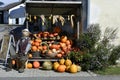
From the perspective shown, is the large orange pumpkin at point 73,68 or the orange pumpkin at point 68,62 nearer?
the large orange pumpkin at point 73,68

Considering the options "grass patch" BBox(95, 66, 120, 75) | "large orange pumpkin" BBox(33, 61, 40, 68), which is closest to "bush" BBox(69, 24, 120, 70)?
"grass patch" BBox(95, 66, 120, 75)

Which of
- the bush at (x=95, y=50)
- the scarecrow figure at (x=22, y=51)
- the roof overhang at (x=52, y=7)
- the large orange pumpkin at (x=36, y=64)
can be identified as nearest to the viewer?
the scarecrow figure at (x=22, y=51)

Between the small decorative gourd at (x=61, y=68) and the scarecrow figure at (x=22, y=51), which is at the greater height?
the scarecrow figure at (x=22, y=51)

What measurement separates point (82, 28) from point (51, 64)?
7.42 feet

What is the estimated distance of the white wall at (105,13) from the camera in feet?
51.9

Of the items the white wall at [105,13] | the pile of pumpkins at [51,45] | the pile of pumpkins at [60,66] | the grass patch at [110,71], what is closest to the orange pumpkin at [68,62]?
the pile of pumpkins at [60,66]

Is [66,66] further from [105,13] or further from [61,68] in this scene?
[105,13]

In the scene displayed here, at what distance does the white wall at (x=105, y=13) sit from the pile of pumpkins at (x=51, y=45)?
150 centimetres

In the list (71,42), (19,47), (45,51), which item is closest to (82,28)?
(71,42)

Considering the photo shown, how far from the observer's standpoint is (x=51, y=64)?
15.2 m

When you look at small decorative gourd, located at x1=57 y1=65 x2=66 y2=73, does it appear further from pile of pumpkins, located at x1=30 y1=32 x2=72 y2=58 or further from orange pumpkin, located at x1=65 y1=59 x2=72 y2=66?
pile of pumpkins, located at x1=30 y1=32 x2=72 y2=58

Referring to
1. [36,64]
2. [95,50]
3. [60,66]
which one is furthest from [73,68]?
[36,64]

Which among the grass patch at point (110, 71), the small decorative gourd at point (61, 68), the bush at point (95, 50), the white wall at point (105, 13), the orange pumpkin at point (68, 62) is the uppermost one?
the white wall at point (105, 13)

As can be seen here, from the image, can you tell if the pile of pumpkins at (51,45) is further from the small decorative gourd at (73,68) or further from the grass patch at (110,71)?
the grass patch at (110,71)
